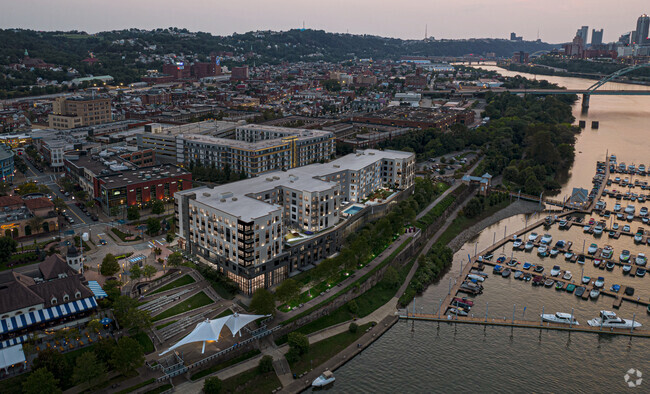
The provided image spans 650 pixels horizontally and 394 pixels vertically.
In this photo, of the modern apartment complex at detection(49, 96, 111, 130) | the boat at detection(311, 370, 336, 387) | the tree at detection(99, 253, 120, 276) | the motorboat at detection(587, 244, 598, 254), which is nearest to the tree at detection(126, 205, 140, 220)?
the tree at detection(99, 253, 120, 276)

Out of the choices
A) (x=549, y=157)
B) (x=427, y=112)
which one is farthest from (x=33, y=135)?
(x=549, y=157)

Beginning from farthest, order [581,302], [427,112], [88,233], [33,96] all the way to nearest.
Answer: [33,96] < [427,112] < [88,233] < [581,302]

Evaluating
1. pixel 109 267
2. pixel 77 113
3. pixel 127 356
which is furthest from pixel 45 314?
pixel 77 113

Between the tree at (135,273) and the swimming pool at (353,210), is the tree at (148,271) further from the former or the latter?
the swimming pool at (353,210)

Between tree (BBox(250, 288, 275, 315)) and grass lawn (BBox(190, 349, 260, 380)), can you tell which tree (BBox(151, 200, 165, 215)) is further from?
grass lawn (BBox(190, 349, 260, 380))

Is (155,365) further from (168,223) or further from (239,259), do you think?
(168,223)

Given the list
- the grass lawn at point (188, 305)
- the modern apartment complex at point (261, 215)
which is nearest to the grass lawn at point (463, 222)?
the modern apartment complex at point (261, 215)
